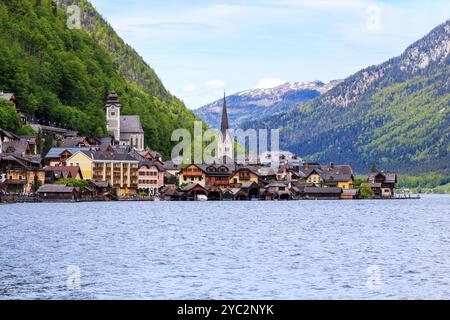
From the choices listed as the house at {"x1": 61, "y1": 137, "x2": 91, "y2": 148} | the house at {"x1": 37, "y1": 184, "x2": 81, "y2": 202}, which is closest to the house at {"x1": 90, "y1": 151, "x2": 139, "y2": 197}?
the house at {"x1": 61, "y1": 137, "x2": 91, "y2": 148}

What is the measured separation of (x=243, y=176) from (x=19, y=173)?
5586 cm

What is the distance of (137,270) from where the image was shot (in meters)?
49.1

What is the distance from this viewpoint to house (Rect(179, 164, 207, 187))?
7461 inches

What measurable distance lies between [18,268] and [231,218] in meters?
55.7

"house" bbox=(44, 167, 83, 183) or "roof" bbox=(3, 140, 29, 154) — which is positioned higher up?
"roof" bbox=(3, 140, 29, 154)

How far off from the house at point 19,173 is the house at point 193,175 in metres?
44.0


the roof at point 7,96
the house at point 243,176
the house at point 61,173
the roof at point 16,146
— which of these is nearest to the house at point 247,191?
the house at point 243,176

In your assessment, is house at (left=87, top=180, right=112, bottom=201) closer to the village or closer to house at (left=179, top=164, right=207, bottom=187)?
the village

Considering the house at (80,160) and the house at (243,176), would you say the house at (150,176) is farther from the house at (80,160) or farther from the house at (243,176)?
the house at (243,176)

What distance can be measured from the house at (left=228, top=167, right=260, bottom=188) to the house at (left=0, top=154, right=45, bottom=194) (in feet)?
167

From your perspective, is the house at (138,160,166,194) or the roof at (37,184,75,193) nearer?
the roof at (37,184,75,193)

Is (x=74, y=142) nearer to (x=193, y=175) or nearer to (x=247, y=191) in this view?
(x=193, y=175)
